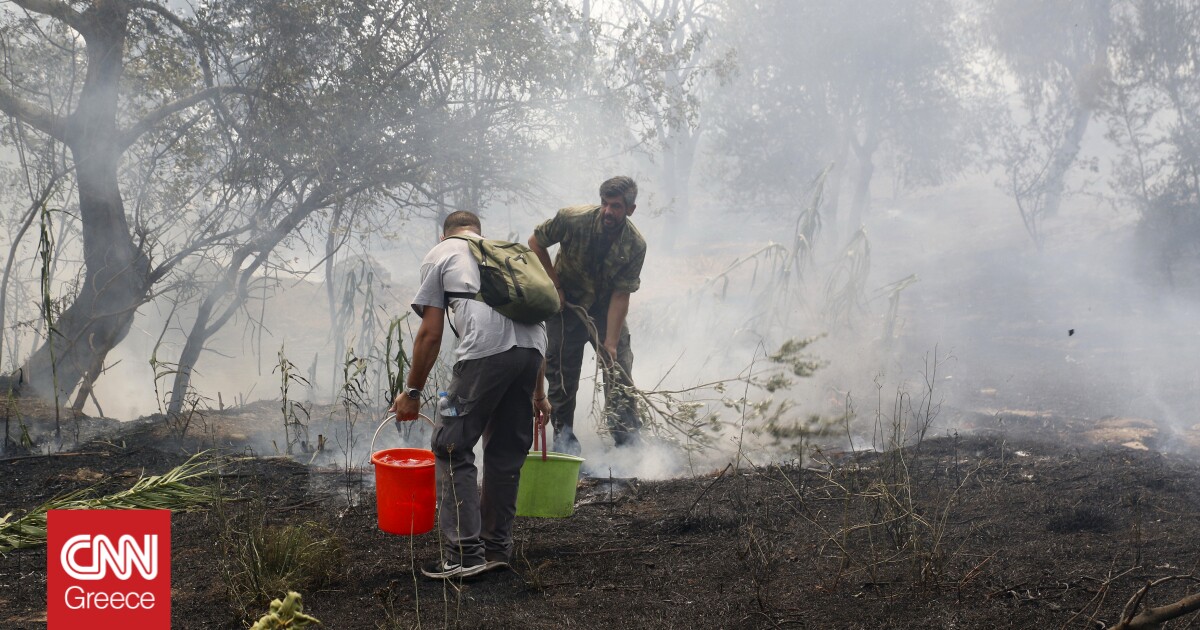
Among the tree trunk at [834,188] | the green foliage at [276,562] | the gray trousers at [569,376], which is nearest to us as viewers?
the green foliage at [276,562]

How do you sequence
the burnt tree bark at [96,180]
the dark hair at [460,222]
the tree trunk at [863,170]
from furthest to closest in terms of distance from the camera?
the tree trunk at [863,170] < the burnt tree bark at [96,180] < the dark hair at [460,222]

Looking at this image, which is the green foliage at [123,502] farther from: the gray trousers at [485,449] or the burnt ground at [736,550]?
the gray trousers at [485,449]

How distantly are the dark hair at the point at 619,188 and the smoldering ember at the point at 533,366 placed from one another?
19 cm

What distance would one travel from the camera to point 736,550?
11.7ft

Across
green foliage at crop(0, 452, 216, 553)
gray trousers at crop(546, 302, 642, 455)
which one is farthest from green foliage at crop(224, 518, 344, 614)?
gray trousers at crop(546, 302, 642, 455)

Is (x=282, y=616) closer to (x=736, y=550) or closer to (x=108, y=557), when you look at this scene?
(x=108, y=557)

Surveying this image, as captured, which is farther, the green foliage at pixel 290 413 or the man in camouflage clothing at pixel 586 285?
the man in camouflage clothing at pixel 586 285

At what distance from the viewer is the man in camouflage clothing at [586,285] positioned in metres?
5.55

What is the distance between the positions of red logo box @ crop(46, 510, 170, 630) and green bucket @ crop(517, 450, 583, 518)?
5.13ft

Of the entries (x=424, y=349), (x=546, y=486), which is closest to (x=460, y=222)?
(x=424, y=349)

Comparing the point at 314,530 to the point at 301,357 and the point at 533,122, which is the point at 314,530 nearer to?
the point at 533,122

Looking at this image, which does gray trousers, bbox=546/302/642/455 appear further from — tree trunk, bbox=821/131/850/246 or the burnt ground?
tree trunk, bbox=821/131/850/246

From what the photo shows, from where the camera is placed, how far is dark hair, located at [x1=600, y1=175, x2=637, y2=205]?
5.21 meters

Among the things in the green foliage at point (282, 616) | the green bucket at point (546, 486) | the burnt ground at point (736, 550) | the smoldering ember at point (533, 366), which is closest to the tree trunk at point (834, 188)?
the smoldering ember at point (533, 366)
